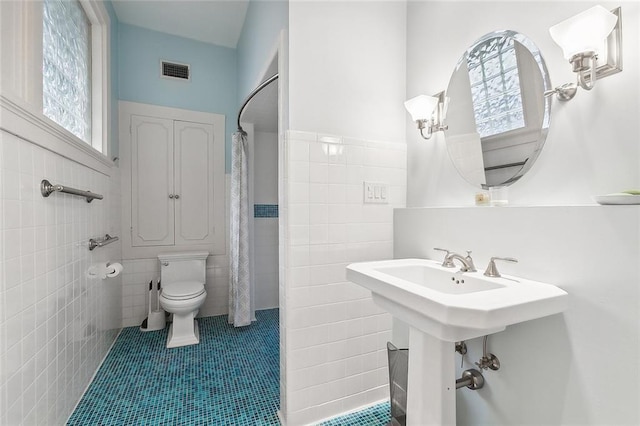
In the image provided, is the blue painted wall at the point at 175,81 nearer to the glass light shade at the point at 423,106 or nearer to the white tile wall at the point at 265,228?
the white tile wall at the point at 265,228

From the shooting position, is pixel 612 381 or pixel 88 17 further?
pixel 88 17

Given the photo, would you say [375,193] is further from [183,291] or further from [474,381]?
[183,291]

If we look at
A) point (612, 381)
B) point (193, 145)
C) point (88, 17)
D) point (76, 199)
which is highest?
point (88, 17)

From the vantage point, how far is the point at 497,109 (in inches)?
49.1

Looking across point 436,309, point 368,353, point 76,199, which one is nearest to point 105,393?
point 76,199

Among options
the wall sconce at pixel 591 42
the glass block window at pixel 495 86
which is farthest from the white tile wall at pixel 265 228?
the wall sconce at pixel 591 42

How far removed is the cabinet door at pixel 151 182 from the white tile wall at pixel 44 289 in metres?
0.79

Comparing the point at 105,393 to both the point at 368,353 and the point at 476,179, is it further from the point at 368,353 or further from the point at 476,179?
the point at 476,179

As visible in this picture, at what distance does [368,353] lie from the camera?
163cm

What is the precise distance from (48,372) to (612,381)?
2.19 m

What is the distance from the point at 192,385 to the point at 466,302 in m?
1.80

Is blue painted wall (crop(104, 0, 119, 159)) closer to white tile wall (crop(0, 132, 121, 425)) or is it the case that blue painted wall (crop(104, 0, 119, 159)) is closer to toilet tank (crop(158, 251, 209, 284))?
white tile wall (crop(0, 132, 121, 425))

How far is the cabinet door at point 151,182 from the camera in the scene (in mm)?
2715

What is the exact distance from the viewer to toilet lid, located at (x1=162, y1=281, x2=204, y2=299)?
89.7 inches
